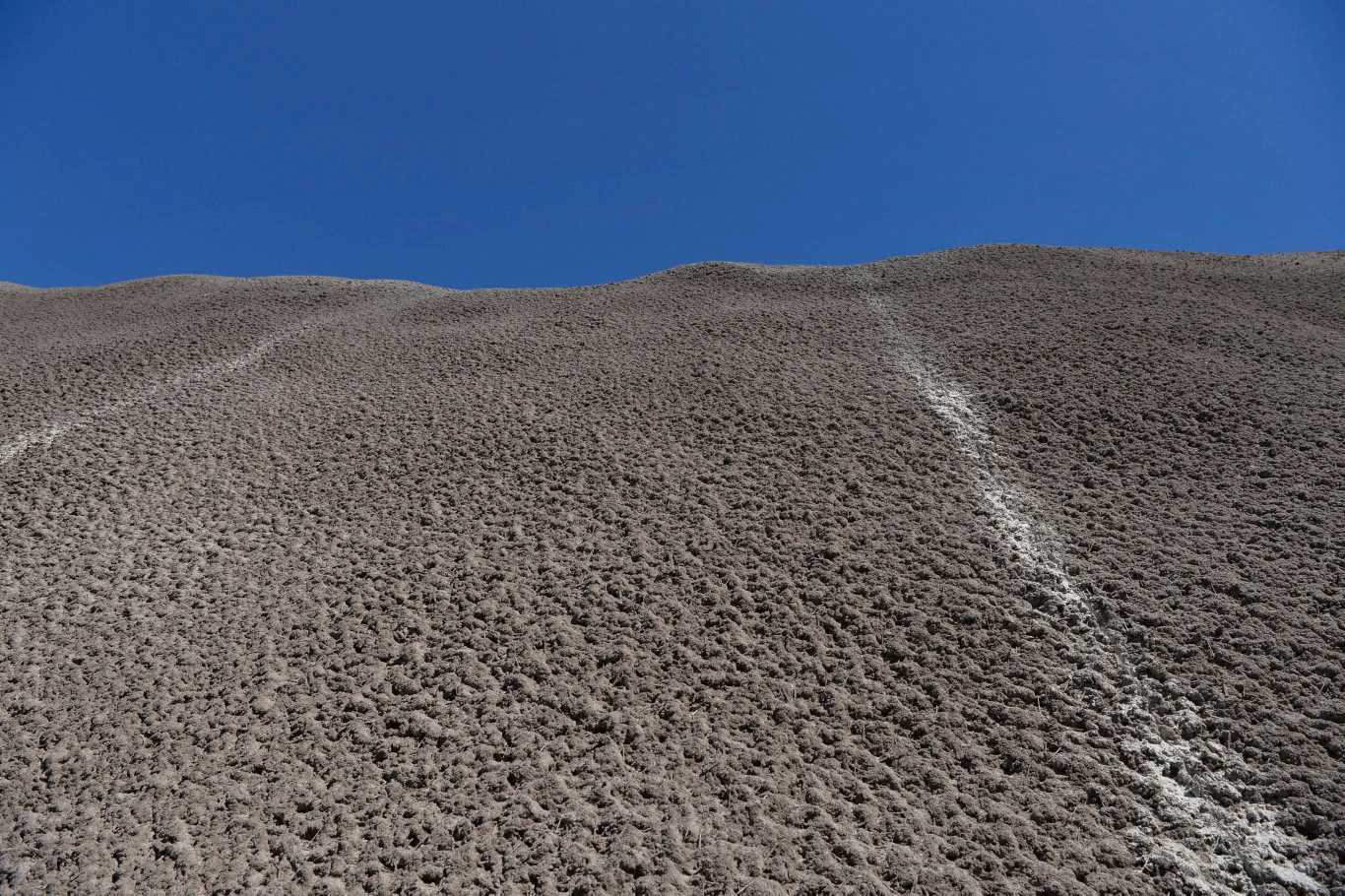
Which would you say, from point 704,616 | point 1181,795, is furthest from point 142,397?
point 1181,795

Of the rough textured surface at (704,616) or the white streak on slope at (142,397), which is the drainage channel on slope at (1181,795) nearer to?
the rough textured surface at (704,616)

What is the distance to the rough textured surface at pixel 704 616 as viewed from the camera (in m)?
2.46

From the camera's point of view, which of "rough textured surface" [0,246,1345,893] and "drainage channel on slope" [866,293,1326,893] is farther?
"rough textured surface" [0,246,1345,893]

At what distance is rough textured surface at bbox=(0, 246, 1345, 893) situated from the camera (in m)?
2.46

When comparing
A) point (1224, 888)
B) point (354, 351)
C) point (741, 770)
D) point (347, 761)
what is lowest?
point (1224, 888)

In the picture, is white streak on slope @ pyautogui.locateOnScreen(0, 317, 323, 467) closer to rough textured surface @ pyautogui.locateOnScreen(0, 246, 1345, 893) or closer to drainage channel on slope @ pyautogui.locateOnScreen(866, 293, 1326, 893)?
rough textured surface @ pyautogui.locateOnScreen(0, 246, 1345, 893)

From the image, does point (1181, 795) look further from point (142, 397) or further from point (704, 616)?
point (142, 397)

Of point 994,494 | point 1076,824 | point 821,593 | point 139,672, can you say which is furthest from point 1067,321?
point 139,672

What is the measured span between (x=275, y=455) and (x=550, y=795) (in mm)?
3817

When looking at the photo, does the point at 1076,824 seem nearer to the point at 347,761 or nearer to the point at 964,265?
the point at 347,761

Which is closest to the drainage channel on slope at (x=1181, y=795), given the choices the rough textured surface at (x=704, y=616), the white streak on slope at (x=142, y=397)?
the rough textured surface at (x=704, y=616)

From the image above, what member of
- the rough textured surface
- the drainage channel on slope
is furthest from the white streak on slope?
the drainage channel on slope

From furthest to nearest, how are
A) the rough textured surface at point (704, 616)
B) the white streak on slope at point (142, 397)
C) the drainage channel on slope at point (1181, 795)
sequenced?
the white streak on slope at point (142, 397)
the rough textured surface at point (704, 616)
the drainage channel on slope at point (1181, 795)

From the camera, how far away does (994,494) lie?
4.21m
